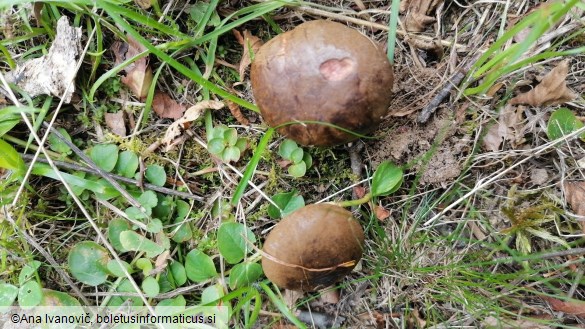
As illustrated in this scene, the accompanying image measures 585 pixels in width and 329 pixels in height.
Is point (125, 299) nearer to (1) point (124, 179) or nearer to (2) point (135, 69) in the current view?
(1) point (124, 179)

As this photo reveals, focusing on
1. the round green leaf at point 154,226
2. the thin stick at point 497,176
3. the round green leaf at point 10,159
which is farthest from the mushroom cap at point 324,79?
the round green leaf at point 10,159

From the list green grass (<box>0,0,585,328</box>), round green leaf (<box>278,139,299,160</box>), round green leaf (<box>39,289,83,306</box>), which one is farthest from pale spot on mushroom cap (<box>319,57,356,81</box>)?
round green leaf (<box>39,289,83,306</box>)

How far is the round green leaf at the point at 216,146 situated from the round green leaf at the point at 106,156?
46cm

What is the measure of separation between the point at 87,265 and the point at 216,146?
83 centimetres

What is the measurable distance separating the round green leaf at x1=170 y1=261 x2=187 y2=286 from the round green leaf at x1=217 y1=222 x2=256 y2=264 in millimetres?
232

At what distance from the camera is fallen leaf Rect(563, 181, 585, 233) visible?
214 centimetres

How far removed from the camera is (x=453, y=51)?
2295 millimetres

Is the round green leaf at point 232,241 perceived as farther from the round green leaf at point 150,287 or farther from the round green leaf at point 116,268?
the round green leaf at point 116,268

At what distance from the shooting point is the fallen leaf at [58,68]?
2.34 m

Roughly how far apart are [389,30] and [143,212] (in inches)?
55.0

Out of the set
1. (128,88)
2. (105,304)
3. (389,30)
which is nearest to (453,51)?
(389,30)

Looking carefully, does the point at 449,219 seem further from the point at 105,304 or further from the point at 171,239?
the point at 105,304

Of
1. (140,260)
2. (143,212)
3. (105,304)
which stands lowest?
(105,304)

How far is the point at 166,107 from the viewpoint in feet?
8.01
